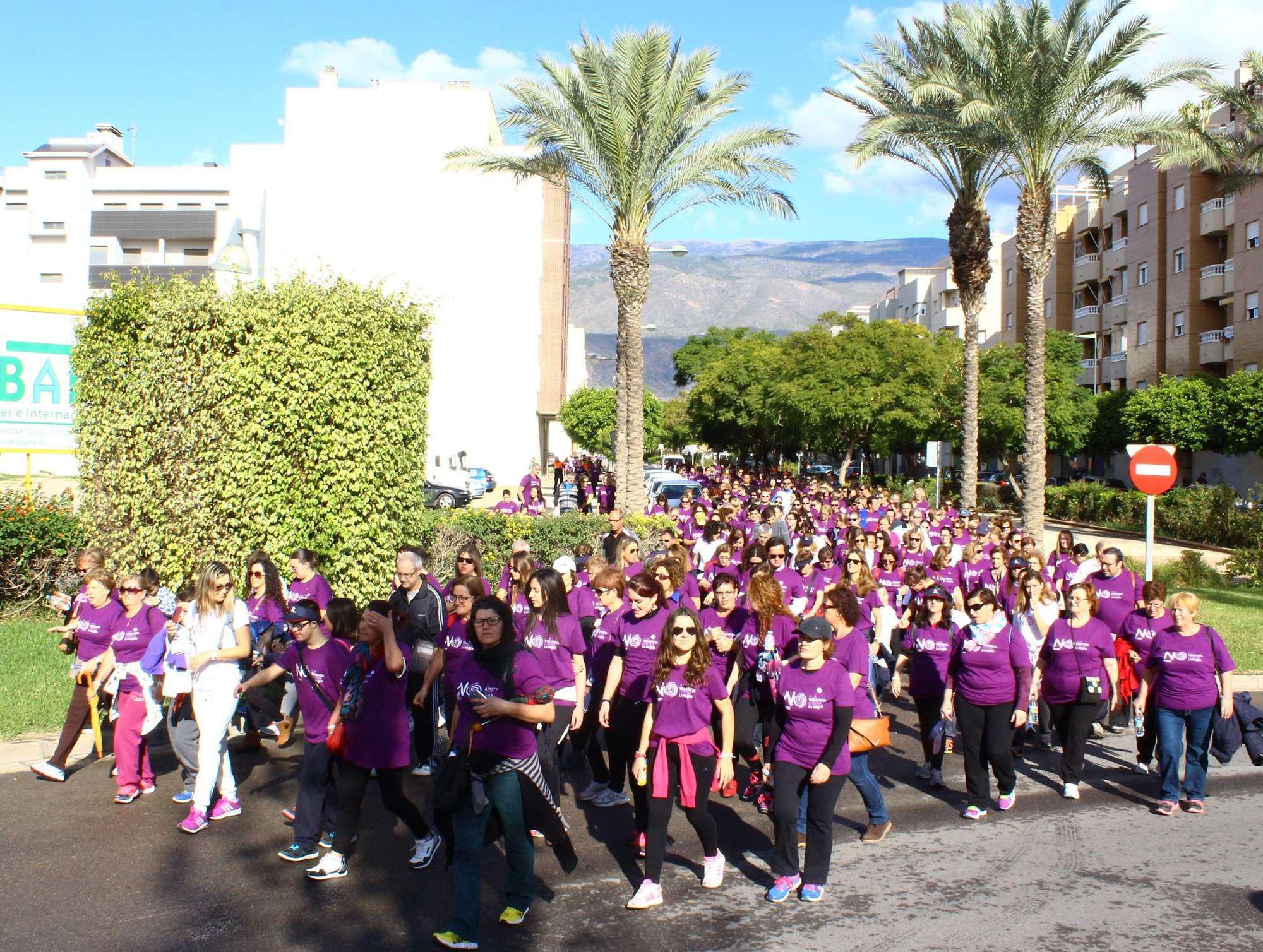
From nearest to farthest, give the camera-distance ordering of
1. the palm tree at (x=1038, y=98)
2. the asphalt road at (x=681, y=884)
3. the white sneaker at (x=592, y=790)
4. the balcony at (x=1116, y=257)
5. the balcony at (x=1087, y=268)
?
the asphalt road at (x=681, y=884)
the white sneaker at (x=592, y=790)
the palm tree at (x=1038, y=98)
the balcony at (x=1116, y=257)
the balcony at (x=1087, y=268)

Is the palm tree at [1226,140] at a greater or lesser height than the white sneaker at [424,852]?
greater

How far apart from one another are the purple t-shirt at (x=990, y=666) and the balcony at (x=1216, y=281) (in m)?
47.5

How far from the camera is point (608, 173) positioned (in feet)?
63.4

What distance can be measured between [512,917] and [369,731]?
132 cm

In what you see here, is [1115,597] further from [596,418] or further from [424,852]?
[596,418]

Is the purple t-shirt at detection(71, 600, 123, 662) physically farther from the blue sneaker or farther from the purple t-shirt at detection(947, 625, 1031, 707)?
the purple t-shirt at detection(947, 625, 1031, 707)

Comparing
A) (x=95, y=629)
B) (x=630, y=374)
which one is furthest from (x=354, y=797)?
(x=630, y=374)

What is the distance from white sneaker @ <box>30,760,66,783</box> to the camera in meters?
8.10

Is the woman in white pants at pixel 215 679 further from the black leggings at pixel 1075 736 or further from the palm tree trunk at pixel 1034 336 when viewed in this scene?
the palm tree trunk at pixel 1034 336

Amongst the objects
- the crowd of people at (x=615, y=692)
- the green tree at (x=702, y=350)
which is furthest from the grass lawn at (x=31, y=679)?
the green tree at (x=702, y=350)

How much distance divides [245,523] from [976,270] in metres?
17.0

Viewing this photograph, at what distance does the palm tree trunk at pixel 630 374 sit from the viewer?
19.7 metres

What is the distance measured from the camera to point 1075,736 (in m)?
8.10

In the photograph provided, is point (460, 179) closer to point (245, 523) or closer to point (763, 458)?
point (763, 458)
